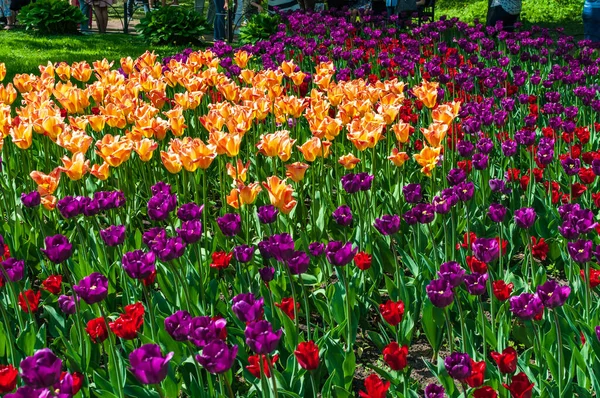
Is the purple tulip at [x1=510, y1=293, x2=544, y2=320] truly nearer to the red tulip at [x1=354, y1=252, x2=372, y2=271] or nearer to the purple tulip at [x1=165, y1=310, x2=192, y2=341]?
the red tulip at [x1=354, y1=252, x2=372, y2=271]

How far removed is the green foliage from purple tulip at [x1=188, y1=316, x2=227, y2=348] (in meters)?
9.25

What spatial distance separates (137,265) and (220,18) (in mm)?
10525

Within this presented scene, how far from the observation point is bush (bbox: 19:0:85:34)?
12867 millimetres

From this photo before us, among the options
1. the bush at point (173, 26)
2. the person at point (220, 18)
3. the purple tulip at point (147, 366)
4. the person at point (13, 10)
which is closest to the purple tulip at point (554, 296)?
the purple tulip at point (147, 366)

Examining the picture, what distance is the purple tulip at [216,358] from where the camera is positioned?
1.78 meters

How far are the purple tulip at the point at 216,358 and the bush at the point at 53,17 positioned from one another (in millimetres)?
11970

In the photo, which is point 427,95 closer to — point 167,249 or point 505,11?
point 167,249

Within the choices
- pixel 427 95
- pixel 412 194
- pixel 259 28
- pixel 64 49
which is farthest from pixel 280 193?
pixel 64 49

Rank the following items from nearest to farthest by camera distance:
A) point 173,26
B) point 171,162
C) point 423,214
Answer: point 423,214 < point 171,162 < point 173,26

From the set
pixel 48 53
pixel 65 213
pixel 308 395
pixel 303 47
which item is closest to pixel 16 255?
pixel 65 213

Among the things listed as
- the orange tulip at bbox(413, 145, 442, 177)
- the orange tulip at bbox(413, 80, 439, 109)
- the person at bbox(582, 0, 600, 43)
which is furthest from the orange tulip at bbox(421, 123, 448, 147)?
the person at bbox(582, 0, 600, 43)

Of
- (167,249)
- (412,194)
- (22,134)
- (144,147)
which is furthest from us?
(22,134)

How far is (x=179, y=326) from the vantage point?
195cm

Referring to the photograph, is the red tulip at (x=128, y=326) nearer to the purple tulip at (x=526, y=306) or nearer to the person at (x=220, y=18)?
the purple tulip at (x=526, y=306)
